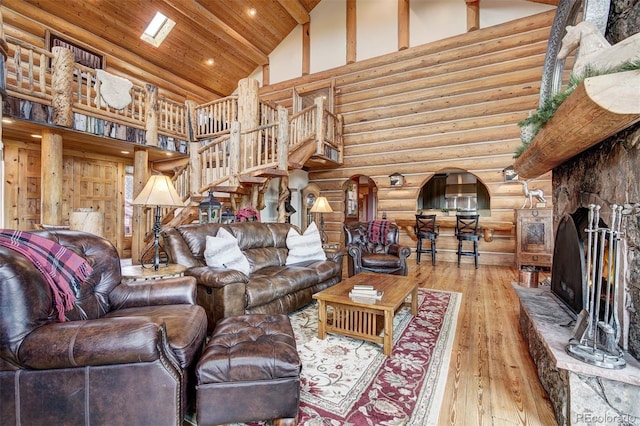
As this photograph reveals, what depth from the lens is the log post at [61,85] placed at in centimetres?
401

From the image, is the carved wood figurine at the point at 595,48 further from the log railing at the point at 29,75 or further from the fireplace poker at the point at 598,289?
the log railing at the point at 29,75

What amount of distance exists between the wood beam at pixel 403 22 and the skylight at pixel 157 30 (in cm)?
515

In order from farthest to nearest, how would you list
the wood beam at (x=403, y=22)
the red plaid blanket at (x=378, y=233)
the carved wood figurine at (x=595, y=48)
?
the wood beam at (x=403, y=22) < the red plaid blanket at (x=378, y=233) < the carved wood figurine at (x=595, y=48)

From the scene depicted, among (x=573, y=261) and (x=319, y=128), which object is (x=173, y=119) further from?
(x=573, y=261)

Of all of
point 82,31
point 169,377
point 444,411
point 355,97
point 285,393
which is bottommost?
point 444,411

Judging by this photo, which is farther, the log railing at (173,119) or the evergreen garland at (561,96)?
the log railing at (173,119)

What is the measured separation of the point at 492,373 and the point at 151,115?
6048 millimetres

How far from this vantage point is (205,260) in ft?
9.18

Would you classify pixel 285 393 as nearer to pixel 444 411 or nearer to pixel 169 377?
pixel 169 377

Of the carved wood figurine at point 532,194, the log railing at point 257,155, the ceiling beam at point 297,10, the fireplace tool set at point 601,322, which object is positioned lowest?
the fireplace tool set at point 601,322

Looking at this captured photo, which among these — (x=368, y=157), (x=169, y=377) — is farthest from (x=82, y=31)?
(x=169, y=377)

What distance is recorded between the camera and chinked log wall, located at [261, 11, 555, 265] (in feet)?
17.9

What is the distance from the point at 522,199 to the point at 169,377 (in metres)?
6.17

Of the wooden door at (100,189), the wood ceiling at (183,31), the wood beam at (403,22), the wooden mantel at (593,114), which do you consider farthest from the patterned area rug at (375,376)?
the wood ceiling at (183,31)
